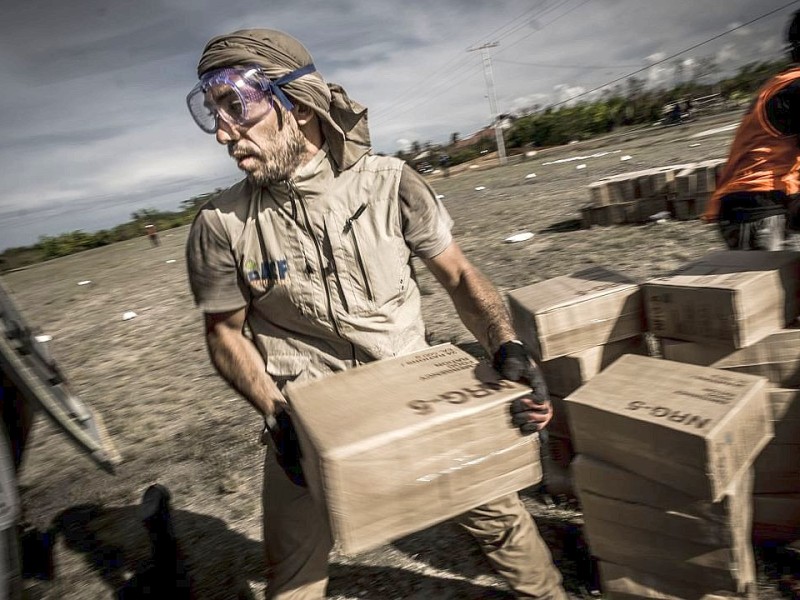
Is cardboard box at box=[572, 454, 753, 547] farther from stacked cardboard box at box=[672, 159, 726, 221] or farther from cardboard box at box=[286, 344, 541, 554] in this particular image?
stacked cardboard box at box=[672, 159, 726, 221]

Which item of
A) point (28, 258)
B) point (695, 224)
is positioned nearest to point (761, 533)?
point (695, 224)

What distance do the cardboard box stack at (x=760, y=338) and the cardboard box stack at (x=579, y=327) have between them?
162 mm

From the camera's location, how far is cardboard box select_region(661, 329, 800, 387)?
2029mm

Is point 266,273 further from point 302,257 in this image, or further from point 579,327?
point 579,327

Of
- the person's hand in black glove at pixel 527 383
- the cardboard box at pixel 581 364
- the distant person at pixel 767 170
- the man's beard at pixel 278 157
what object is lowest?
the cardboard box at pixel 581 364

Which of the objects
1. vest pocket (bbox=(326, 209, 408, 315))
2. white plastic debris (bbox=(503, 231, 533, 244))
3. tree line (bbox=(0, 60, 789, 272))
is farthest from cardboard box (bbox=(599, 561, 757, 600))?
tree line (bbox=(0, 60, 789, 272))

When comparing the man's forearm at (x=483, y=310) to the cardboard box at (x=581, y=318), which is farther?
the cardboard box at (x=581, y=318)

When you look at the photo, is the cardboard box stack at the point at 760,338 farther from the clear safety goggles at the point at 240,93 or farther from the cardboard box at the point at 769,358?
the clear safety goggles at the point at 240,93

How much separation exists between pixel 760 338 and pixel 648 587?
3.22ft

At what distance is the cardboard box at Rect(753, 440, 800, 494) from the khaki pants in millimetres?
916

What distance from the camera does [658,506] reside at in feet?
5.61

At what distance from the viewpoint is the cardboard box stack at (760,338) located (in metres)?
2.02

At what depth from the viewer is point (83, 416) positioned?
2.76 meters

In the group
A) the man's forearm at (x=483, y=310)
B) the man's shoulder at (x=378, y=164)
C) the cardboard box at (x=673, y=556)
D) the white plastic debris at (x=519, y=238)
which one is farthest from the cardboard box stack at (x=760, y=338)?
the white plastic debris at (x=519, y=238)
